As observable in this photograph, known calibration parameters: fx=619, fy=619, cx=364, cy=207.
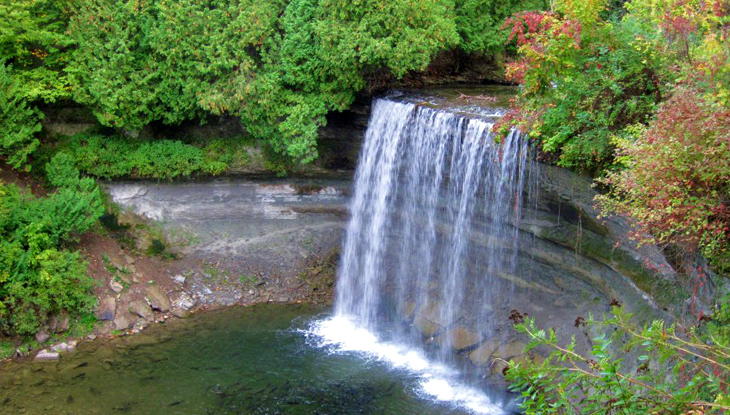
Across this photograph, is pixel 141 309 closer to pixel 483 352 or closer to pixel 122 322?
pixel 122 322

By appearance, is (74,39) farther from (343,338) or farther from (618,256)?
(618,256)

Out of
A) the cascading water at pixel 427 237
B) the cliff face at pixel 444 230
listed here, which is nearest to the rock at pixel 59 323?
the cliff face at pixel 444 230

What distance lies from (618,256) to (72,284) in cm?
1123

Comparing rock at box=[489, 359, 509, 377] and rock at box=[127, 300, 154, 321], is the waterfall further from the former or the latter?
rock at box=[127, 300, 154, 321]

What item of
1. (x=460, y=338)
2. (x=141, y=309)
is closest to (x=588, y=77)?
(x=460, y=338)

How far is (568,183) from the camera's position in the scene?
11031mm

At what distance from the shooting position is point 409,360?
519 inches

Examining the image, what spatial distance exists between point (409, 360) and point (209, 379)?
13.6ft

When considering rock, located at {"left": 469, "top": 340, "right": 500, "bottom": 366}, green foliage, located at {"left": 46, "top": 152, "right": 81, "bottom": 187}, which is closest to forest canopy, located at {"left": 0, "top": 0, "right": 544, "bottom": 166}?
green foliage, located at {"left": 46, "top": 152, "right": 81, "bottom": 187}

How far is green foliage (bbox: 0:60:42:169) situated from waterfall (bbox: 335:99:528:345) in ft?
26.0

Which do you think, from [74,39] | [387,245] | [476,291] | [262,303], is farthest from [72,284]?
[476,291]

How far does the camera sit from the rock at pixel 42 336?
43.3 ft

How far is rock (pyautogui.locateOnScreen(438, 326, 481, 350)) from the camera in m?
13.2

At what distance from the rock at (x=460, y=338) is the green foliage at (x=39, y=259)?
7.98 metres
